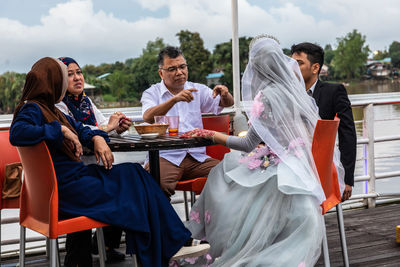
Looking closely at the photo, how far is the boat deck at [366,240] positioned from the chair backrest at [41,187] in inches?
45.2

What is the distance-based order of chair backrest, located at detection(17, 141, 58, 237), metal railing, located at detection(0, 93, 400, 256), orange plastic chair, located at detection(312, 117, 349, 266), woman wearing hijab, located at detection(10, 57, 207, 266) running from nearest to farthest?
chair backrest, located at detection(17, 141, 58, 237), woman wearing hijab, located at detection(10, 57, 207, 266), orange plastic chair, located at detection(312, 117, 349, 266), metal railing, located at detection(0, 93, 400, 256)

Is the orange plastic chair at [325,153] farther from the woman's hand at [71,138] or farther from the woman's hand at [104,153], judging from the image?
the woman's hand at [71,138]

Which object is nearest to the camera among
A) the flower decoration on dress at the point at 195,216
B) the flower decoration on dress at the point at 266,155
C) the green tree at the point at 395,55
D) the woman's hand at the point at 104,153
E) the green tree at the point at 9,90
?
the woman's hand at the point at 104,153

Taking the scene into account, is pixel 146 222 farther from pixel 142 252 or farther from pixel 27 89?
pixel 27 89

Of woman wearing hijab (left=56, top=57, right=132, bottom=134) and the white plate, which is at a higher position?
woman wearing hijab (left=56, top=57, right=132, bottom=134)

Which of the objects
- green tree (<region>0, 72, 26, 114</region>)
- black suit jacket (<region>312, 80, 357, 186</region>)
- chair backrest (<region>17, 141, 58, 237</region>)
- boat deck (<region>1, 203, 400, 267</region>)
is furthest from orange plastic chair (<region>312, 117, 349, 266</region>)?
green tree (<region>0, 72, 26, 114</region>)

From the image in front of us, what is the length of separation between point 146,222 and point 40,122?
1.76 ft

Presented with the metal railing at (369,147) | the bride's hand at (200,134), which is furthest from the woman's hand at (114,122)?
the metal railing at (369,147)

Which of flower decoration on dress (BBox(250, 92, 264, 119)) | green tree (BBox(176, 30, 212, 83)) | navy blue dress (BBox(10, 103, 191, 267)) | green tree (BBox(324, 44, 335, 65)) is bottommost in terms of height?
navy blue dress (BBox(10, 103, 191, 267))

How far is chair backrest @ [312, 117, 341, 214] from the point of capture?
197 cm

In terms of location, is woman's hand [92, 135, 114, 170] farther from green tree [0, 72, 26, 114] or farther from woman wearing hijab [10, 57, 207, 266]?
green tree [0, 72, 26, 114]

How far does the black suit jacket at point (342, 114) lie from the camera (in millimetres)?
2408

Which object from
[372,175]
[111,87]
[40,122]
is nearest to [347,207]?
[372,175]

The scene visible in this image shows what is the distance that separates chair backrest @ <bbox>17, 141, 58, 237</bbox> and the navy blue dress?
56 mm
